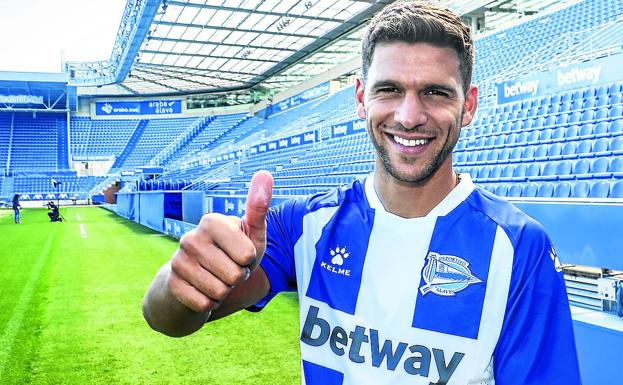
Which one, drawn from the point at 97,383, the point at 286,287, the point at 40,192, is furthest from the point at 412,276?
the point at 40,192

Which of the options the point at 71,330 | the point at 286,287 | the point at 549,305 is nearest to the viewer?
the point at 549,305

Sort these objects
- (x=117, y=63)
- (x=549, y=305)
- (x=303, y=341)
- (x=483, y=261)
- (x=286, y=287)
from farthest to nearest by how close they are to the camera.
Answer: (x=117, y=63) < (x=286, y=287) < (x=303, y=341) < (x=483, y=261) < (x=549, y=305)

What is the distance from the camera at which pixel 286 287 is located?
1587 mm

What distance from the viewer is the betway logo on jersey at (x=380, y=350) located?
49.1 inches

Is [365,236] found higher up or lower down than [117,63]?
lower down

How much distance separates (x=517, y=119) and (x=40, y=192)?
33.8 metres

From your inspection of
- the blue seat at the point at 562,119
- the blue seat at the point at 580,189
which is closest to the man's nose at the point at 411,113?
the blue seat at the point at 580,189

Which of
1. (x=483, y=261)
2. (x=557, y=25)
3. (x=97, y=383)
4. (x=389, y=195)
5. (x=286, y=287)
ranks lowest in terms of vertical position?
(x=97, y=383)

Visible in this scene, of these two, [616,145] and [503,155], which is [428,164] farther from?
[503,155]

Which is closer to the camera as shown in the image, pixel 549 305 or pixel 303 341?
pixel 549 305

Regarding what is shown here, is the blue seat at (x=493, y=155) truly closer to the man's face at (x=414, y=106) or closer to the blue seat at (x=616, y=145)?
the blue seat at (x=616, y=145)

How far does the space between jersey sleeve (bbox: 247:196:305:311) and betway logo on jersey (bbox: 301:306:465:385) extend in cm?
20

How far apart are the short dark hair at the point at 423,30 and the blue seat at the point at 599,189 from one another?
3.92 m

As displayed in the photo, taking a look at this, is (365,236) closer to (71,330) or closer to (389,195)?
(389,195)
